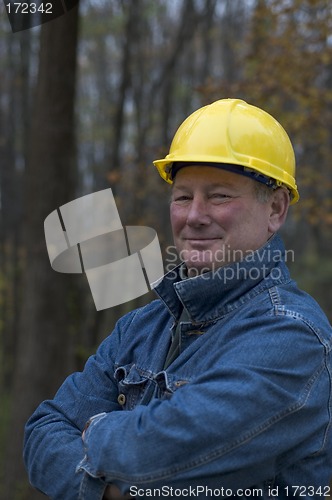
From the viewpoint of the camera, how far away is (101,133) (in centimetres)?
2412

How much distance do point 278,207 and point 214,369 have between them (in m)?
0.70

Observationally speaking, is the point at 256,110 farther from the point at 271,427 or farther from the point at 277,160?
the point at 271,427

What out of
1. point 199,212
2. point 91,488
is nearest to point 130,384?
point 91,488

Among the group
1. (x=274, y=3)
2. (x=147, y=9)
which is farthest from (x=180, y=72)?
(x=274, y=3)

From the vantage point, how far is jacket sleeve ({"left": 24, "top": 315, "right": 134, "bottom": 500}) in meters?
2.14

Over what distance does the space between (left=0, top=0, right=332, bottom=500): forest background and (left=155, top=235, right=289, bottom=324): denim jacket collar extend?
496cm

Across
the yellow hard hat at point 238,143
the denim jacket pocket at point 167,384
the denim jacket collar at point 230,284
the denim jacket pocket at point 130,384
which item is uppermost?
the yellow hard hat at point 238,143

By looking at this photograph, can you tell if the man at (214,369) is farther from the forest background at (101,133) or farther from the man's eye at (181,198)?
the forest background at (101,133)

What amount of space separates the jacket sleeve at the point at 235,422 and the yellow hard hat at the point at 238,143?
55 cm

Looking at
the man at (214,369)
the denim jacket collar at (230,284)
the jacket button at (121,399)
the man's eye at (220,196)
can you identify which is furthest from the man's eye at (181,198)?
the jacket button at (121,399)

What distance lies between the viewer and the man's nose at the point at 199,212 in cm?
225

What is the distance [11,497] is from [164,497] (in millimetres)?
7143

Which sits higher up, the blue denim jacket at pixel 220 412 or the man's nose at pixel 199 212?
the man's nose at pixel 199 212

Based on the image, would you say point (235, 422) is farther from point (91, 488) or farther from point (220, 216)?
point (220, 216)
